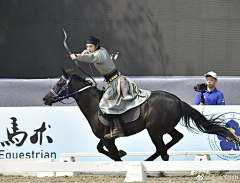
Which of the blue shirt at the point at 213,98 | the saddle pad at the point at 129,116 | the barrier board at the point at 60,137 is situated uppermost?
the saddle pad at the point at 129,116

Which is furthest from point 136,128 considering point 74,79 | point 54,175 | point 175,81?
point 175,81

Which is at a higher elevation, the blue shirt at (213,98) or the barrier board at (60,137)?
the blue shirt at (213,98)

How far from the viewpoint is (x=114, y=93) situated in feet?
17.6

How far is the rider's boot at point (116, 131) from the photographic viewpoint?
5184mm

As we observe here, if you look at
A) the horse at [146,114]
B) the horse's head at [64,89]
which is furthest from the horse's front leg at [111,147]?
the horse's head at [64,89]

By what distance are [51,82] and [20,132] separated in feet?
5.75

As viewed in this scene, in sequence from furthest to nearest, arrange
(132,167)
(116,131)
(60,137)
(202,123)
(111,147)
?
1. (60,137)
2. (202,123)
3. (111,147)
4. (116,131)
5. (132,167)

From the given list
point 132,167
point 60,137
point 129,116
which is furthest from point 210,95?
point 60,137

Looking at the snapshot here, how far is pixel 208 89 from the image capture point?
21.8ft

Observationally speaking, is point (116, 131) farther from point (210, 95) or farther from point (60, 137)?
point (210, 95)

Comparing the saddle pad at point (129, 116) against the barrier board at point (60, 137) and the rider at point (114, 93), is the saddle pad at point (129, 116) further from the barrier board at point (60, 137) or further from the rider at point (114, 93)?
the barrier board at point (60, 137)

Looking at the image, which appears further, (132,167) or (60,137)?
(60,137)

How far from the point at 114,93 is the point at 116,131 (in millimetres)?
542

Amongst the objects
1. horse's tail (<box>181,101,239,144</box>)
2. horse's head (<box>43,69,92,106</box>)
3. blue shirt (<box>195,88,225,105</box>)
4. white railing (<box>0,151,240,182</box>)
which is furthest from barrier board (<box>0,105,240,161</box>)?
white railing (<box>0,151,240,182</box>)
